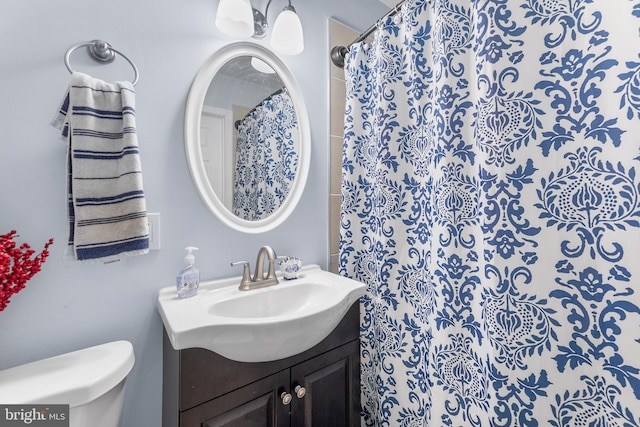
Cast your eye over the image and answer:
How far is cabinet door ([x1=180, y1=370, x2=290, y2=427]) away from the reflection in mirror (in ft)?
2.15

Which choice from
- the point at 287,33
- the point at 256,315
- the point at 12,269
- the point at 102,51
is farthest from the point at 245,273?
the point at 287,33

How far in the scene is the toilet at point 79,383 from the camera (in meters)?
0.63

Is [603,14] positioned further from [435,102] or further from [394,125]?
[394,125]

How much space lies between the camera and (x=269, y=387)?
0.90 m

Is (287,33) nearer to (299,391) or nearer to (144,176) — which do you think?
(144,176)

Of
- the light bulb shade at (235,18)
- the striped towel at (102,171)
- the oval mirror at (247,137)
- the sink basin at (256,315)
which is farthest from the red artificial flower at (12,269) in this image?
the light bulb shade at (235,18)

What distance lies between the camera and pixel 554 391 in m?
0.72

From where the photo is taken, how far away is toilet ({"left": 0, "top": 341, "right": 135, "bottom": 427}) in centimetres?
63

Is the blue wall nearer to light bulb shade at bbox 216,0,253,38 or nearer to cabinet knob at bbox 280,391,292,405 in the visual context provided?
light bulb shade at bbox 216,0,253,38

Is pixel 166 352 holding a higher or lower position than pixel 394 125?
lower

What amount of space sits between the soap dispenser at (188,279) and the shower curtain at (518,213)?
0.82 meters

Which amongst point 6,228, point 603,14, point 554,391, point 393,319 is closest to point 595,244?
point 554,391

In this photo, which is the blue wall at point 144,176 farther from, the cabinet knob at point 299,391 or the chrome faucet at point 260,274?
the cabinet knob at point 299,391

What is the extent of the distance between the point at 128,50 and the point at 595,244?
1.53 m
